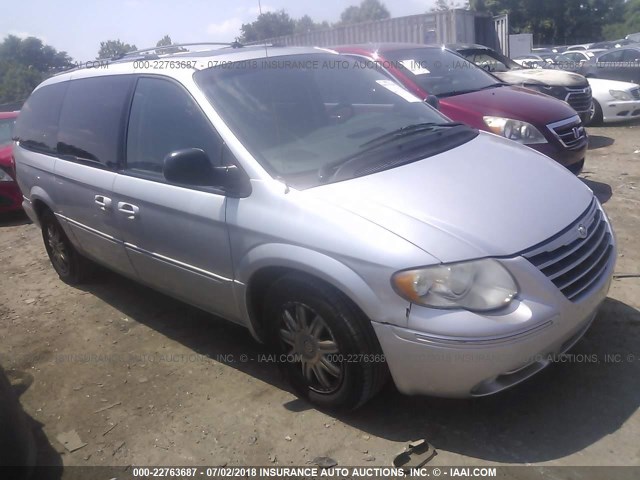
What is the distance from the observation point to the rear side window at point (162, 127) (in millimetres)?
3260

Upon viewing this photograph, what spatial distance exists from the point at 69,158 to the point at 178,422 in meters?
2.25

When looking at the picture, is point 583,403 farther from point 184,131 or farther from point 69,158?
point 69,158

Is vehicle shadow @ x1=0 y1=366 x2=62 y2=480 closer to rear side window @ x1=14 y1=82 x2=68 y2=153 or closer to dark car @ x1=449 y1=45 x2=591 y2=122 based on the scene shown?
rear side window @ x1=14 y1=82 x2=68 y2=153

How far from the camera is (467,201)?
9.02 ft

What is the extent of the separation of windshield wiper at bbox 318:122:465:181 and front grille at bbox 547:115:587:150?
8.29ft

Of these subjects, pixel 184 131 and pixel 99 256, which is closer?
pixel 184 131

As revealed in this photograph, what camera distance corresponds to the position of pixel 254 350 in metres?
Answer: 3.83

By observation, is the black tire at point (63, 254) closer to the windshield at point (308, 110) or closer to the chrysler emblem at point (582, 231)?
the windshield at point (308, 110)

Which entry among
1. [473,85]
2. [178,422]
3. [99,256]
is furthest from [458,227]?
[473,85]

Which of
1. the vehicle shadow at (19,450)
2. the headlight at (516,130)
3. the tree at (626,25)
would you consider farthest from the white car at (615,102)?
the tree at (626,25)

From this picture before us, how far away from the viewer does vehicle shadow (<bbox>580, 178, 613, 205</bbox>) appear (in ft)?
19.9

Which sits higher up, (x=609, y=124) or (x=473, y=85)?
(x=473, y=85)

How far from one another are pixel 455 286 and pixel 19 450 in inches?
79.7

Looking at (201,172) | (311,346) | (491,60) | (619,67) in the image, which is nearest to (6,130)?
(201,172)
